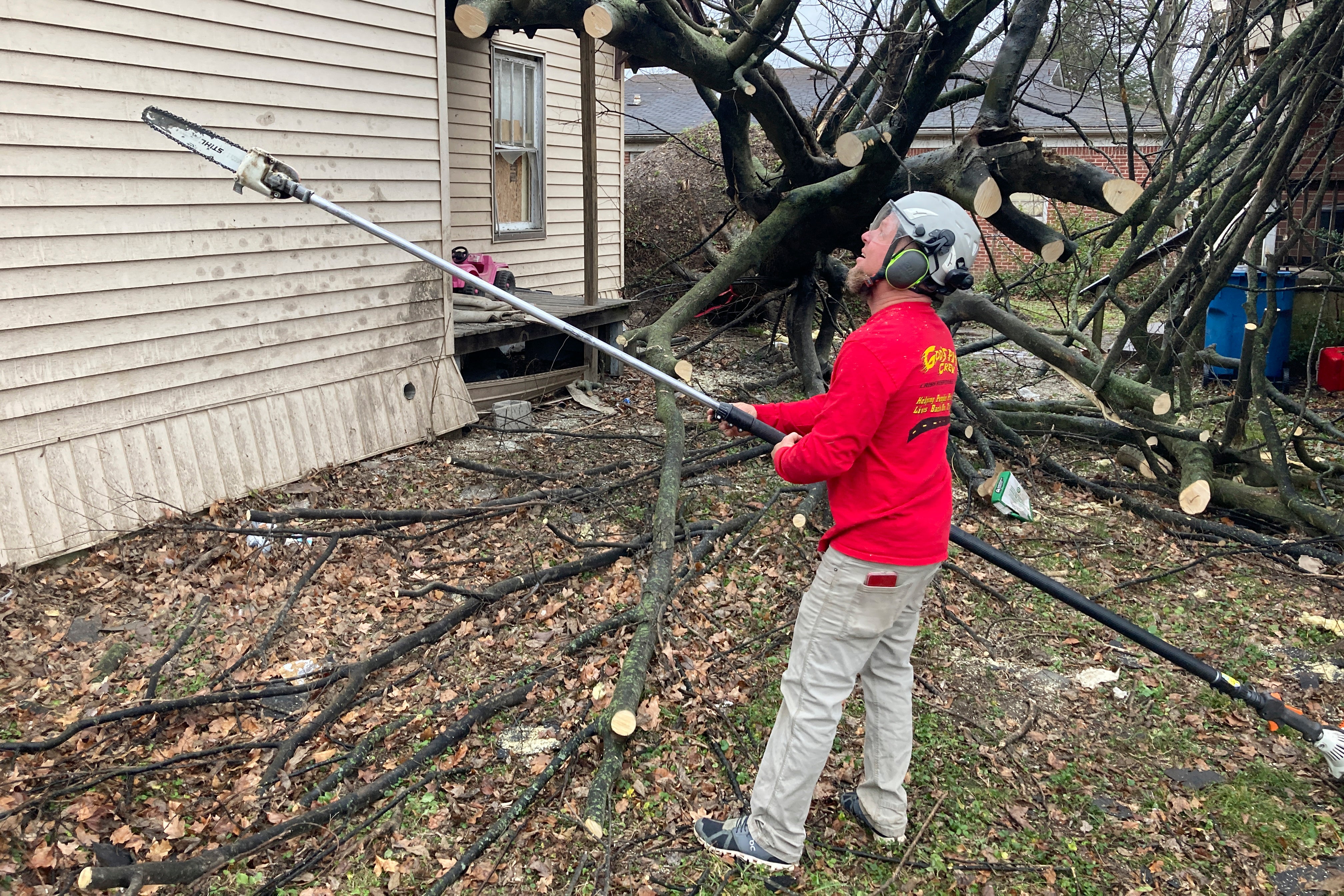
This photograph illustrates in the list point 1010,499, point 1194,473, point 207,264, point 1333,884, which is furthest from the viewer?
point 1010,499

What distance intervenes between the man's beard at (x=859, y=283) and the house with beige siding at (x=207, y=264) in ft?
14.0

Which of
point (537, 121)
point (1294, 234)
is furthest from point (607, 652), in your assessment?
point (537, 121)

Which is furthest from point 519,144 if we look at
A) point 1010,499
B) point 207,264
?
point 1010,499

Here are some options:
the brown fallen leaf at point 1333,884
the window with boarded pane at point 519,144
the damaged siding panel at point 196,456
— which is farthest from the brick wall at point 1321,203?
the window with boarded pane at point 519,144

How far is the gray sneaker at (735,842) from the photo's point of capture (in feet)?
10.2

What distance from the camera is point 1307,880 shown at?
320 cm

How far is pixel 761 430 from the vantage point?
11.3 feet

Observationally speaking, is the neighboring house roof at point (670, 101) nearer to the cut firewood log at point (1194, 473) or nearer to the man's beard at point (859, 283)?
the cut firewood log at point (1194, 473)

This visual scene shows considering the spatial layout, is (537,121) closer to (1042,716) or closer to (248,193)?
(248,193)

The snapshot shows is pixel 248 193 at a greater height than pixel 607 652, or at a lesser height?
greater

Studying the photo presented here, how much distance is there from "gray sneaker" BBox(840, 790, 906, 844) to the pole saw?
3.33 feet

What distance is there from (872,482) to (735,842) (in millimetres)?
1324

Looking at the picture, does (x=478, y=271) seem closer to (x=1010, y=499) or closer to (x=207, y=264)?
(x=207, y=264)

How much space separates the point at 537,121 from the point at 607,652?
818cm
